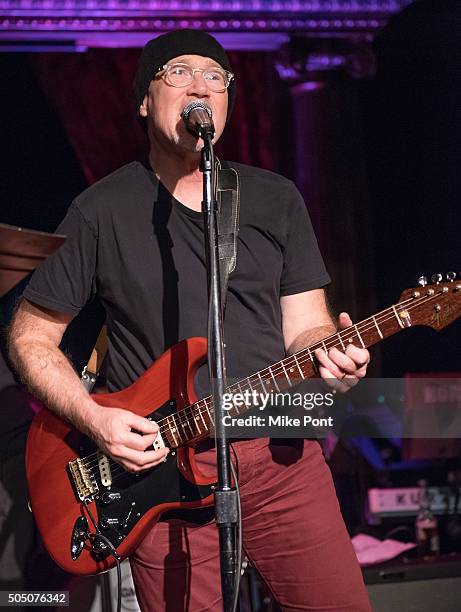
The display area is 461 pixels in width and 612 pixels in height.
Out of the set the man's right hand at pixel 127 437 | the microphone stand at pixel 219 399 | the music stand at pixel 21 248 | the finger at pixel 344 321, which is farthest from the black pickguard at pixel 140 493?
the music stand at pixel 21 248

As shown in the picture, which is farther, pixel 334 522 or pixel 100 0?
pixel 100 0

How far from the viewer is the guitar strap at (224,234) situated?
2.24 meters

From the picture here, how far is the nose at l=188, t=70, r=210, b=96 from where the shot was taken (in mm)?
2588

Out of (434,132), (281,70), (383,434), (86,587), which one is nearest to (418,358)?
(383,434)

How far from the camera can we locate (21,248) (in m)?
1.61

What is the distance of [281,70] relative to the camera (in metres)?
5.26

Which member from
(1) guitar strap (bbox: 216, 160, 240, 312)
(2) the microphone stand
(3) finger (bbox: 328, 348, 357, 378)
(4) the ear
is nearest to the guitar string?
(3) finger (bbox: 328, 348, 357, 378)

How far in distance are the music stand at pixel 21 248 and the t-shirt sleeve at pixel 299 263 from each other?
1.19m

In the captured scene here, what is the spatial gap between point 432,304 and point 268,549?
0.83 meters

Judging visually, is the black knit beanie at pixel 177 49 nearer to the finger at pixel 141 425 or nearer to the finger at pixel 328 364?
the finger at pixel 328 364

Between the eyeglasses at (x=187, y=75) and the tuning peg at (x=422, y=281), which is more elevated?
the eyeglasses at (x=187, y=75)

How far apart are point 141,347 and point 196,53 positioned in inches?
35.6

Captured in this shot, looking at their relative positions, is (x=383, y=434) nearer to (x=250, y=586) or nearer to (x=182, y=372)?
(x=250, y=586)

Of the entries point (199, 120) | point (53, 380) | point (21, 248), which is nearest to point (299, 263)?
point (199, 120)
